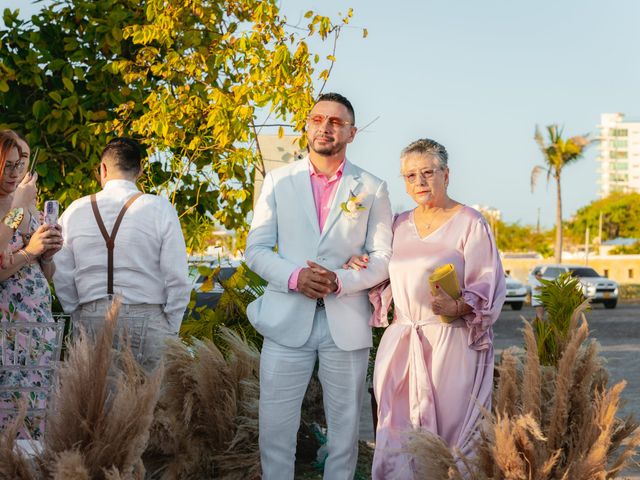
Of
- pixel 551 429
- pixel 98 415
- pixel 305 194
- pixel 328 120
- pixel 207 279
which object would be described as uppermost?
pixel 328 120

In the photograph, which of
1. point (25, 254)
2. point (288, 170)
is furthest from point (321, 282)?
point (25, 254)

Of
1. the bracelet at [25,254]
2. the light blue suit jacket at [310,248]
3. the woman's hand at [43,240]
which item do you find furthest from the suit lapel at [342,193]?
the bracelet at [25,254]

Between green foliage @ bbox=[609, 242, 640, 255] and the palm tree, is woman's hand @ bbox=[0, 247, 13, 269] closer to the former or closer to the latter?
the palm tree

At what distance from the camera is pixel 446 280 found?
14.5 feet

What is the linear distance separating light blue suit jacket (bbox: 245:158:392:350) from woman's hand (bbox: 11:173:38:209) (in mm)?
1057

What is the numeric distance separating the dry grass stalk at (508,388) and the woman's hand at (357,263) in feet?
5.62

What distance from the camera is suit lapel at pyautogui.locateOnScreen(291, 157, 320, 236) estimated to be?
4832mm

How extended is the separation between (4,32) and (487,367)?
6275mm

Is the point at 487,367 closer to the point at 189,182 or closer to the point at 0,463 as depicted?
the point at 0,463

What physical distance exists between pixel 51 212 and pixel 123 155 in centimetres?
95

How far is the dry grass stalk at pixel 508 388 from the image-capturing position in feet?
9.86

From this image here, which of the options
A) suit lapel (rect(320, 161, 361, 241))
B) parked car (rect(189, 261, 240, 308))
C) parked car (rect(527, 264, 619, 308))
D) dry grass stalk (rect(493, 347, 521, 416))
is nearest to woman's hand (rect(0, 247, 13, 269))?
suit lapel (rect(320, 161, 361, 241))

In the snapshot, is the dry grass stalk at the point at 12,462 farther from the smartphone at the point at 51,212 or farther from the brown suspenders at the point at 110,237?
the brown suspenders at the point at 110,237

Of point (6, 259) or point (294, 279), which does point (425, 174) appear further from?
point (6, 259)
